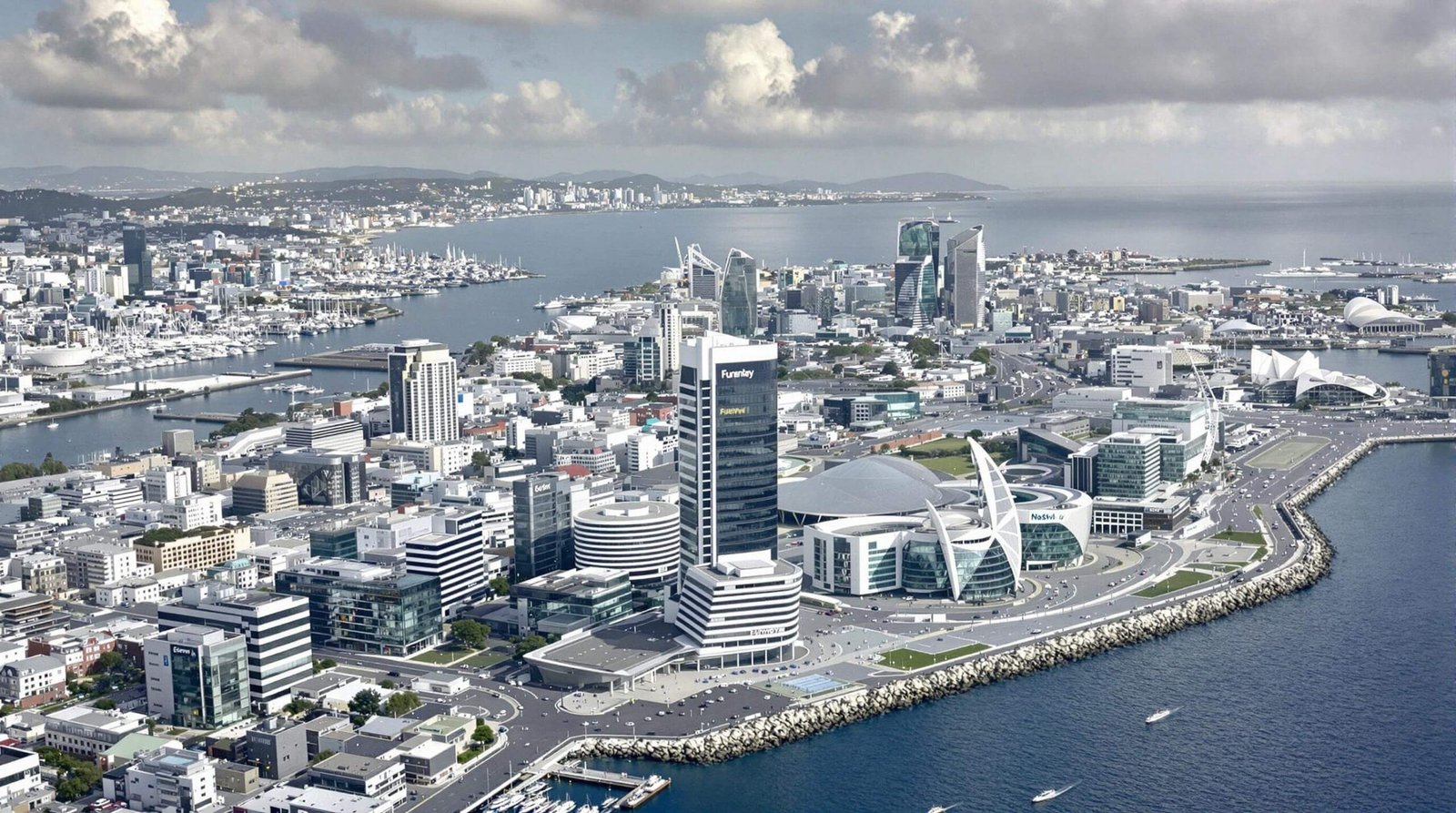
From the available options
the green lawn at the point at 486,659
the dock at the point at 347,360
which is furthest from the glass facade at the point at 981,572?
the dock at the point at 347,360

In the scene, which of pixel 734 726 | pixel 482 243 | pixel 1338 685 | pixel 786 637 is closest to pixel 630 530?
pixel 786 637

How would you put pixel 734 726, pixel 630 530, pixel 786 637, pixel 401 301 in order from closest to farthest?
pixel 734 726 < pixel 786 637 < pixel 630 530 < pixel 401 301

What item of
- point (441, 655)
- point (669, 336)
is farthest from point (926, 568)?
point (669, 336)

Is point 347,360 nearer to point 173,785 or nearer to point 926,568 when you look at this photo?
point 926,568

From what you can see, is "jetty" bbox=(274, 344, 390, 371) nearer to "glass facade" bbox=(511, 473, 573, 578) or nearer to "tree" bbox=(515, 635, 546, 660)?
"glass facade" bbox=(511, 473, 573, 578)

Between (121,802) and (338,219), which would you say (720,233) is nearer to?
(338,219)

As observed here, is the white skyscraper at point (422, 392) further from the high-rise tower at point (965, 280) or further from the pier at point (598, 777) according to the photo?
the high-rise tower at point (965, 280)

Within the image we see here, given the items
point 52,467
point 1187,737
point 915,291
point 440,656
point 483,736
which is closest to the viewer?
point 483,736
